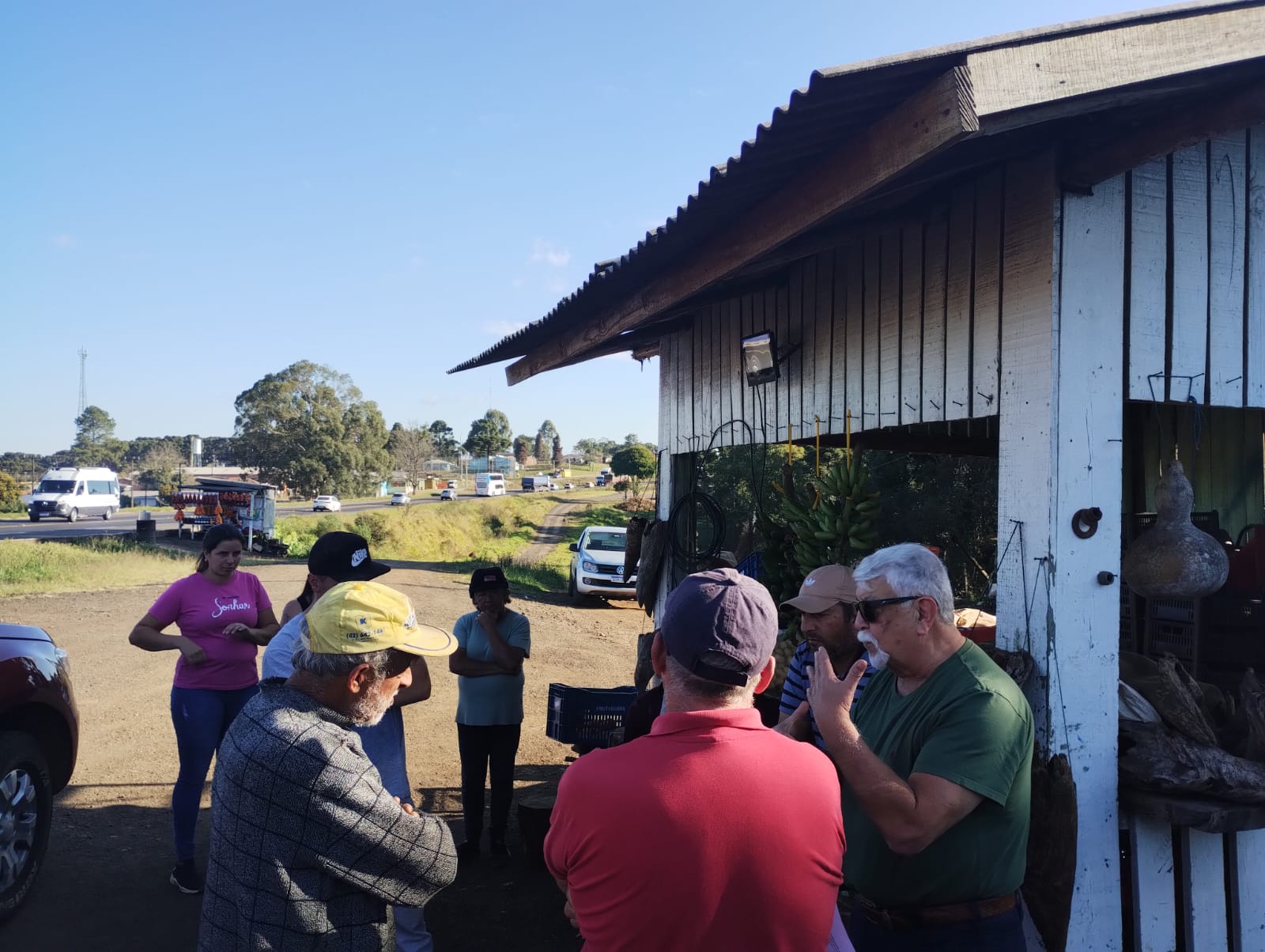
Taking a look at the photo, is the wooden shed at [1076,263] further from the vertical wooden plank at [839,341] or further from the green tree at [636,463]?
the green tree at [636,463]

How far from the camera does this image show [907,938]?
7.42 ft

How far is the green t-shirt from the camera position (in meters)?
2.11

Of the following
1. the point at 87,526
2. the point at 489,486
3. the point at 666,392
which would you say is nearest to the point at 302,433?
the point at 489,486

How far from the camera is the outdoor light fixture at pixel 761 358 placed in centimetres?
545

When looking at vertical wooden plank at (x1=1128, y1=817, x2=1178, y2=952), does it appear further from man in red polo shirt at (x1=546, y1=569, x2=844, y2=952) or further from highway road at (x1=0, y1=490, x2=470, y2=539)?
highway road at (x1=0, y1=490, x2=470, y2=539)

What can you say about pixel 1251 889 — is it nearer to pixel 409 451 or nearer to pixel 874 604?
pixel 874 604

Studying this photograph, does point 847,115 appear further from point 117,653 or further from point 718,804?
point 117,653

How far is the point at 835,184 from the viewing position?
9.92ft

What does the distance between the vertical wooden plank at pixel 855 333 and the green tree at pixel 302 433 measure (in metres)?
62.2

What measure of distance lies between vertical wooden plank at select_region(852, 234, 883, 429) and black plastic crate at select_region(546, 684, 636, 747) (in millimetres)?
2273

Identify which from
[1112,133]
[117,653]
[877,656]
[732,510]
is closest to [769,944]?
[877,656]

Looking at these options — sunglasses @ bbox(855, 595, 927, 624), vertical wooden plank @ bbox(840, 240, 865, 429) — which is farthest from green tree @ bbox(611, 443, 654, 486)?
sunglasses @ bbox(855, 595, 927, 624)

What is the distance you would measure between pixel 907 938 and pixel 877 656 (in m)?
0.75

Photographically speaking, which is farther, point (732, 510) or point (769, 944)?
point (732, 510)
